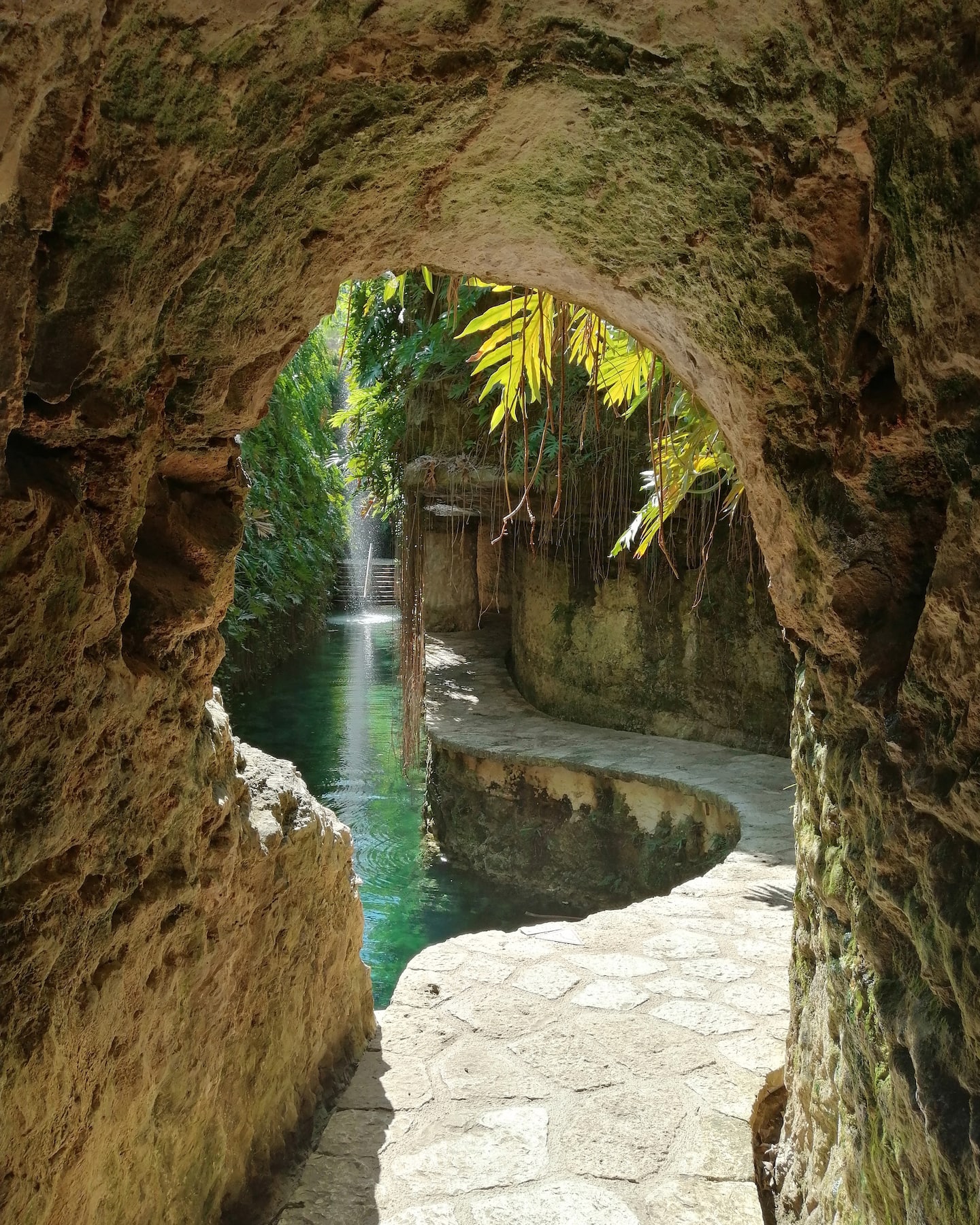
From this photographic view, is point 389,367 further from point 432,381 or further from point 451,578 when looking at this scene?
point 451,578

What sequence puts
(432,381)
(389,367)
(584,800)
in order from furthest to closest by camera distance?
(389,367), (432,381), (584,800)

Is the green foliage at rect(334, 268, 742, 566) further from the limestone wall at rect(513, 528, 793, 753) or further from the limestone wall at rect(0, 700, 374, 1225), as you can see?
the limestone wall at rect(0, 700, 374, 1225)

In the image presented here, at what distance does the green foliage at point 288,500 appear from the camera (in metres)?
9.84

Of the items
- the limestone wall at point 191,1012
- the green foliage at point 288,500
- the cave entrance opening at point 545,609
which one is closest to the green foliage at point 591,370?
the limestone wall at point 191,1012

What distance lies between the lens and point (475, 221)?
178 cm

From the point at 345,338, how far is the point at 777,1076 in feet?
23.7

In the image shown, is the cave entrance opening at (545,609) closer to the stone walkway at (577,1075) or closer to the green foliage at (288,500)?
the green foliage at (288,500)

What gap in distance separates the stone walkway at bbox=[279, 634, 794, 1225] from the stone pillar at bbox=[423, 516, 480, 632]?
626 cm

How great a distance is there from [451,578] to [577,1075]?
7.95 meters

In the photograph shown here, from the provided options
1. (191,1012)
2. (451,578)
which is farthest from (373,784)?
(191,1012)

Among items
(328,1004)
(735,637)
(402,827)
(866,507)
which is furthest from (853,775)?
(402,827)

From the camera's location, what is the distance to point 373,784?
9.98 metres

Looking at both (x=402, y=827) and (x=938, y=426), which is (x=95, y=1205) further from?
(x=402, y=827)

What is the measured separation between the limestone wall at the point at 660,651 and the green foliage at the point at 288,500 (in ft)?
8.60
